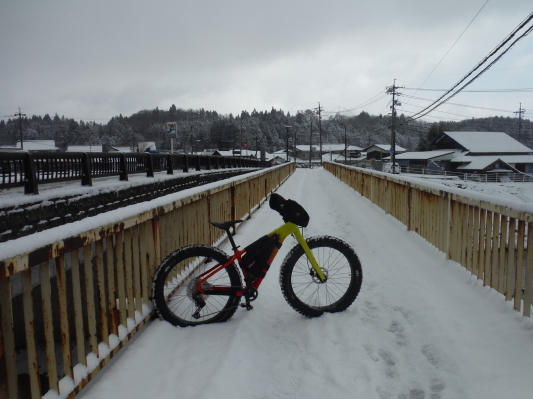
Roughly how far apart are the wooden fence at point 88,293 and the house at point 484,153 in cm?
6010

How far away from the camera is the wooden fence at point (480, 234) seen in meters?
3.75

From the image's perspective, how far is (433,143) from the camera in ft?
242

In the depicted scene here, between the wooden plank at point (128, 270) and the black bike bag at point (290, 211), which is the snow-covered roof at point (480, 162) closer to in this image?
the black bike bag at point (290, 211)

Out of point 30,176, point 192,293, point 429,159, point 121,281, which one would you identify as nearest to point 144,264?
point 121,281

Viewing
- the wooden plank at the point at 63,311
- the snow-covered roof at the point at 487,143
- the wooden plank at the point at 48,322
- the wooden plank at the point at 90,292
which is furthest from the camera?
the snow-covered roof at the point at 487,143

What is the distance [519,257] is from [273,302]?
2.51 m

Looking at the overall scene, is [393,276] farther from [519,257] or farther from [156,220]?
[156,220]

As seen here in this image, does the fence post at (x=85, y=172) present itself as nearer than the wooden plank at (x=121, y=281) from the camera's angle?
No

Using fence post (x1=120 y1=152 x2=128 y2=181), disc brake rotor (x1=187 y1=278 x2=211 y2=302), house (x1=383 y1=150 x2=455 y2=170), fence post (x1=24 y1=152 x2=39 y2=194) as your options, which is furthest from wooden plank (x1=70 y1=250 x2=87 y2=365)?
house (x1=383 y1=150 x2=455 y2=170)

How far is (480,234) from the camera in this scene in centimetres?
459

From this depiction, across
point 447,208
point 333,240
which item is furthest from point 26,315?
point 447,208

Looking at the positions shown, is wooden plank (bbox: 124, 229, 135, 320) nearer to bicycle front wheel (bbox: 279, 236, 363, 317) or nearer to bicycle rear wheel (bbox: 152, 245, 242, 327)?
bicycle rear wheel (bbox: 152, 245, 242, 327)

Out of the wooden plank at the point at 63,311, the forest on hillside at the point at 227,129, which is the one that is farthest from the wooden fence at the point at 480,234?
the forest on hillside at the point at 227,129

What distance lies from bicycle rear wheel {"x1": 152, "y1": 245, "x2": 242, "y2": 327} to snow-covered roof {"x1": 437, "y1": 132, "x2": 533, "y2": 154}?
229 feet
